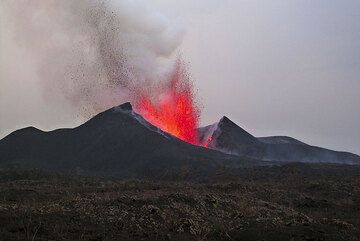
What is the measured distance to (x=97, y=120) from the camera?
106 meters

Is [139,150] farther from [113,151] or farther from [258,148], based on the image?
[258,148]

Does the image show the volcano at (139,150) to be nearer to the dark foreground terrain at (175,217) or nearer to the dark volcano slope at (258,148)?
the dark volcano slope at (258,148)

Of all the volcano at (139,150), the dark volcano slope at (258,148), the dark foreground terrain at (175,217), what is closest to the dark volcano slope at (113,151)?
the volcano at (139,150)

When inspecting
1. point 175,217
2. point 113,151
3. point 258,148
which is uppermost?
point 258,148

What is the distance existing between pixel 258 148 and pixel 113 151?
1283 inches

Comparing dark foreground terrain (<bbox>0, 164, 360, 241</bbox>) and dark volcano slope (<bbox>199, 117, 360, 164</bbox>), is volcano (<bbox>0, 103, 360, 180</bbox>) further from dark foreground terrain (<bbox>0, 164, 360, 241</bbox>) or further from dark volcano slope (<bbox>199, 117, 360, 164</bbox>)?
dark foreground terrain (<bbox>0, 164, 360, 241</bbox>)

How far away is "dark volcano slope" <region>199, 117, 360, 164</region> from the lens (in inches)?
3984

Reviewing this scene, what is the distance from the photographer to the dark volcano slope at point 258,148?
101 m

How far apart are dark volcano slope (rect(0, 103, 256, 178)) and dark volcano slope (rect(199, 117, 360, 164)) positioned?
13.9 metres

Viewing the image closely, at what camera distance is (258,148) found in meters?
104

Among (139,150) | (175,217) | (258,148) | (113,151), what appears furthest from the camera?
(258,148)

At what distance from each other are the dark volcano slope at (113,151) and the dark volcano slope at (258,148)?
45.5 feet

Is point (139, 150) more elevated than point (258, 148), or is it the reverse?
point (258, 148)

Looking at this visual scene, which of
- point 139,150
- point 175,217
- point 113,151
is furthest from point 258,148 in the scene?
point 175,217
